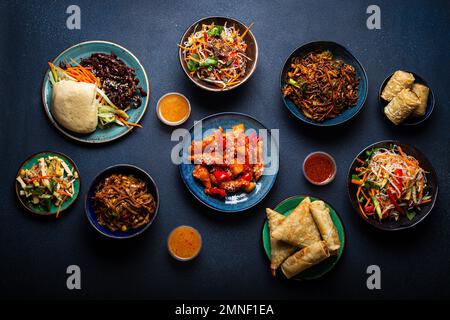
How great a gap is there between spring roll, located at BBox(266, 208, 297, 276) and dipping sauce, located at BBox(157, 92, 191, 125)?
119 centimetres

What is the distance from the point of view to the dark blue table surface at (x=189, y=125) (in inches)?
164

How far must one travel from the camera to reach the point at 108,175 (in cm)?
401

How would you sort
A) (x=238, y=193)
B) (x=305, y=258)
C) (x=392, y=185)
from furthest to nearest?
(x=238, y=193), (x=392, y=185), (x=305, y=258)

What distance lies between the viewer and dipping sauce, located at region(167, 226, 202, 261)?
4.05 metres

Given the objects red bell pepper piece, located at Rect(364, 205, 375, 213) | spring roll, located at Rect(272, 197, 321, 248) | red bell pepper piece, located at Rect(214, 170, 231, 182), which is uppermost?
red bell pepper piece, located at Rect(214, 170, 231, 182)

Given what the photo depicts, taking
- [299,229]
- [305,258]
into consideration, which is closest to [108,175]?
[299,229]

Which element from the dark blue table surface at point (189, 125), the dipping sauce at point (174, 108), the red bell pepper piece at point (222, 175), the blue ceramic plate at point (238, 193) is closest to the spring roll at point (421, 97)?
the dark blue table surface at point (189, 125)

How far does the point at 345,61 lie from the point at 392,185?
1228 millimetres

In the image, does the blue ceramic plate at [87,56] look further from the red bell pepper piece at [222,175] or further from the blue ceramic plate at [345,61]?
the blue ceramic plate at [345,61]

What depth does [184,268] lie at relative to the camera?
13.6ft

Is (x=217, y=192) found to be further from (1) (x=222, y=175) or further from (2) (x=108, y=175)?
(2) (x=108, y=175)

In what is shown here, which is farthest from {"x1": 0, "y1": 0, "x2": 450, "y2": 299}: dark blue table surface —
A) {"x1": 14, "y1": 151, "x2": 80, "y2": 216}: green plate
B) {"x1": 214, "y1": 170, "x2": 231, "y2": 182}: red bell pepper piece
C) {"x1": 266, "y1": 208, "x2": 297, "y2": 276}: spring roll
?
{"x1": 214, "y1": 170, "x2": 231, "y2": 182}: red bell pepper piece

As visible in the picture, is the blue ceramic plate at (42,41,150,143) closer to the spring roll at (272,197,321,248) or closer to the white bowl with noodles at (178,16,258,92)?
the white bowl with noodles at (178,16,258,92)

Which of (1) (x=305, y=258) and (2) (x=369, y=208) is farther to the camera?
(2) (x=369, y=208)
